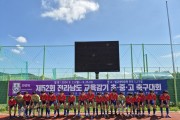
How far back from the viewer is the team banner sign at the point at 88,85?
65.4ft

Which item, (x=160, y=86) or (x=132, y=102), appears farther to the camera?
(x=160, y=86)

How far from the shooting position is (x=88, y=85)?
20.1m

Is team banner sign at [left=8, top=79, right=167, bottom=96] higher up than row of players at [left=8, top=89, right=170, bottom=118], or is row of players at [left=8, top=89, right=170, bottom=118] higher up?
team banner sign at [left=8, top=79, right=167, bottom=96]

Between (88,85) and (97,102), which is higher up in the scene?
(88,85)

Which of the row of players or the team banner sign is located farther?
the team banner sign


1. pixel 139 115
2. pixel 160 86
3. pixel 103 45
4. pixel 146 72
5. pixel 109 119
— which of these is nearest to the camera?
pixel 109 119

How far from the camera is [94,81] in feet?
66.0

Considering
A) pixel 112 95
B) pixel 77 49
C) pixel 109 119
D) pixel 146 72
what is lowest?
pixel 109 119

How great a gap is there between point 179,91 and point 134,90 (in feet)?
18.2

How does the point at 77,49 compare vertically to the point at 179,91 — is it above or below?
above

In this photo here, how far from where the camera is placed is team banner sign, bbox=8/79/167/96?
19922mm

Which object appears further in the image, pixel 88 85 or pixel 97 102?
pixel 88 85

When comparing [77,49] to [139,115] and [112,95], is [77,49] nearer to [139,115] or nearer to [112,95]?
[112,95]

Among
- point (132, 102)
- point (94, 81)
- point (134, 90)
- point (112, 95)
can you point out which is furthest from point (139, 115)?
point (94, 81)
